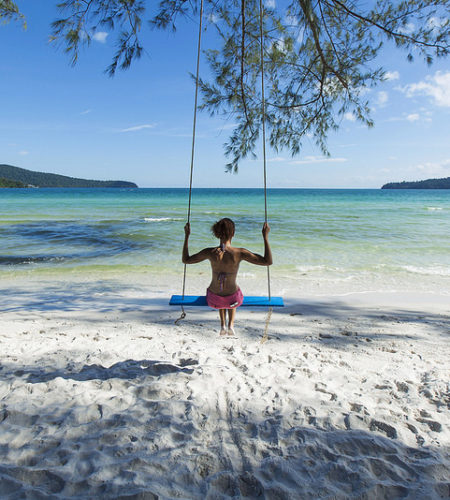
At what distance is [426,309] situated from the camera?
480cm

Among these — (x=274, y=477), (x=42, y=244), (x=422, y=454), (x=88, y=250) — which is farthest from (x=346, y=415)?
(x=42, y=244)

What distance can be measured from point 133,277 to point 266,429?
5.32m

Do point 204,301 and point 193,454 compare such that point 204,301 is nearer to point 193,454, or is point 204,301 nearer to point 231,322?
point 231,322

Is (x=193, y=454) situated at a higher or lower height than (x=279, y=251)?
lower

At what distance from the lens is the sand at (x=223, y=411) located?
1.71 m

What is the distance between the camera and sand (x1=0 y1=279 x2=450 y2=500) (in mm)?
1713

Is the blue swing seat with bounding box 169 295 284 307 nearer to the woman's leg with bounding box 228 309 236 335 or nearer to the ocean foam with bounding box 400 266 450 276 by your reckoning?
the woman's leg with bounding box 228 309 236 335

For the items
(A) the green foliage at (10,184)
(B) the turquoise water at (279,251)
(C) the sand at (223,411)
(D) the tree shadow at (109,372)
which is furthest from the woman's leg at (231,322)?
(A) the green foliage at (10,184)

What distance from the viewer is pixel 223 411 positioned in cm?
228

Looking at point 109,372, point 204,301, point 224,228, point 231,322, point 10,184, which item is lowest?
point 109,372

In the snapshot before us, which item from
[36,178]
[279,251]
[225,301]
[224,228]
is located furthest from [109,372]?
[36,178]

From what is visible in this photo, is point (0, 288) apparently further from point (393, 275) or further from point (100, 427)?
point (393, 275)

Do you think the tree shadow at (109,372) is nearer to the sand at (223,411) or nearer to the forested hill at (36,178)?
the sand at (223,411)

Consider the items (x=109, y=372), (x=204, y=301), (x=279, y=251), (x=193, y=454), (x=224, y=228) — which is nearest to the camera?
(x=193, y=454)
